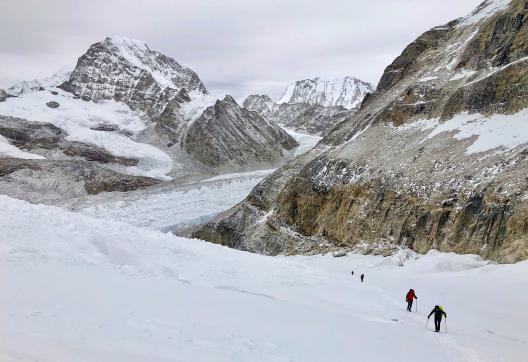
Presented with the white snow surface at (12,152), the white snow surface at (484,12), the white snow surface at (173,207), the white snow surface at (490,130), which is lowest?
the white snow surface at (173,207)

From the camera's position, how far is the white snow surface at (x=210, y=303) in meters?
8.63

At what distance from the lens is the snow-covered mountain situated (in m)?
120

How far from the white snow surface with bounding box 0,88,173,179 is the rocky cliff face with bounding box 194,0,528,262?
75271 mm

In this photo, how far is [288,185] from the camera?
1758 inches

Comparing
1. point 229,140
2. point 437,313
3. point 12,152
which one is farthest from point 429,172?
point 229,140

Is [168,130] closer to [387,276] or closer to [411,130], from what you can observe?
[411,130]

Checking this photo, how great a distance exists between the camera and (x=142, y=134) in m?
155

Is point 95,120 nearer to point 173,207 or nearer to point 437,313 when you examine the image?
point 173,207

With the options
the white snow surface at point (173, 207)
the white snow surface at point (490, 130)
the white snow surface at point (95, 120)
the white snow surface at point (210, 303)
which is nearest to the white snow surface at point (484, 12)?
the white snow surface at point (490, 130)

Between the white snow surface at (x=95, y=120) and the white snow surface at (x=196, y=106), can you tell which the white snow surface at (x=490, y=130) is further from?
the white snow surface at (x=196, y=106)

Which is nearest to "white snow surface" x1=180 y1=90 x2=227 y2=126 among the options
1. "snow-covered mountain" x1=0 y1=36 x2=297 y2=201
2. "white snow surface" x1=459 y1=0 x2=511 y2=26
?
"snow-covered mountain" x1=0 y1=36 x2=297 y2=201

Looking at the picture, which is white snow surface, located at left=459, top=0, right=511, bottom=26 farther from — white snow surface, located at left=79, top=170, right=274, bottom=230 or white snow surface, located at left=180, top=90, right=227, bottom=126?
white snow surface, located at left=180, top=90, right=227, bottom=126

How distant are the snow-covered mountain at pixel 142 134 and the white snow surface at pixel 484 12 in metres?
70.0

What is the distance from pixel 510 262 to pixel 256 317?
15811 mm
